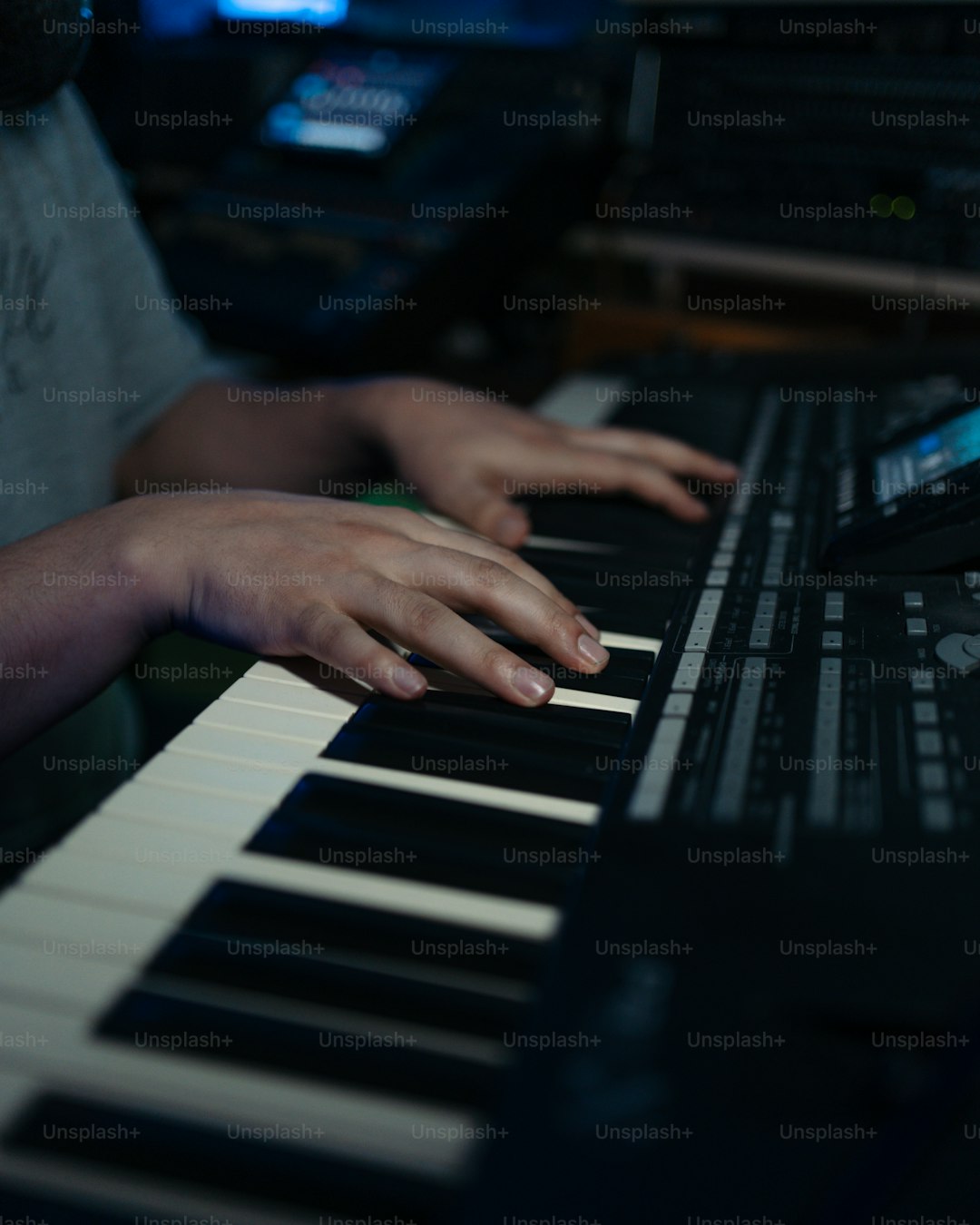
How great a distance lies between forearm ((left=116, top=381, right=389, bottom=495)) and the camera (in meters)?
1.07

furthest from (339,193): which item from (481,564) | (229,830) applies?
(229,830)

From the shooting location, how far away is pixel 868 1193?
327mm

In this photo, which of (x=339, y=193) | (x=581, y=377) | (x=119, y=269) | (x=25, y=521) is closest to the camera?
(x=25, y=521)

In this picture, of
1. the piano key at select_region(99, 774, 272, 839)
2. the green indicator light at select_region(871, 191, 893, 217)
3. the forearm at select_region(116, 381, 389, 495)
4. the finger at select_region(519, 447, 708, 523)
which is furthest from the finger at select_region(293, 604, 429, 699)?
the green indicator light at select_region(871, 191, 893, 217)

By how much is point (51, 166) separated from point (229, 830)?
74 cm

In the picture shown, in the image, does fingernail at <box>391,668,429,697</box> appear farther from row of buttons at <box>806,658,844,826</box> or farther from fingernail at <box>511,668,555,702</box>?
row of buttons at <box>806,658,844,826</box>

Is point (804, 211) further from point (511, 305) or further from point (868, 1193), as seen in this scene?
point (868, 1193)

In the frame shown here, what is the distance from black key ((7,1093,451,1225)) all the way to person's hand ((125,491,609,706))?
28 centimetres

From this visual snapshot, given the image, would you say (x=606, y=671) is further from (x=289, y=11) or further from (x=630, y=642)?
(x=289, y=11)

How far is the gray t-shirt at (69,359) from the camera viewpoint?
91 cm

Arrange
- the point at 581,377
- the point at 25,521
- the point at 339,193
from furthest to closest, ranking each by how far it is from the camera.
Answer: the point at 339,193 → the point at 581,377 → the point at 25,521

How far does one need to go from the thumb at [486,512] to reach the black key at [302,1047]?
1.63 feet

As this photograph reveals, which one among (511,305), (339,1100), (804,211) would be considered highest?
(804,211)

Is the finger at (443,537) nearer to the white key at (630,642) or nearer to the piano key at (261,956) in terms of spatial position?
the white key at (630,642)
